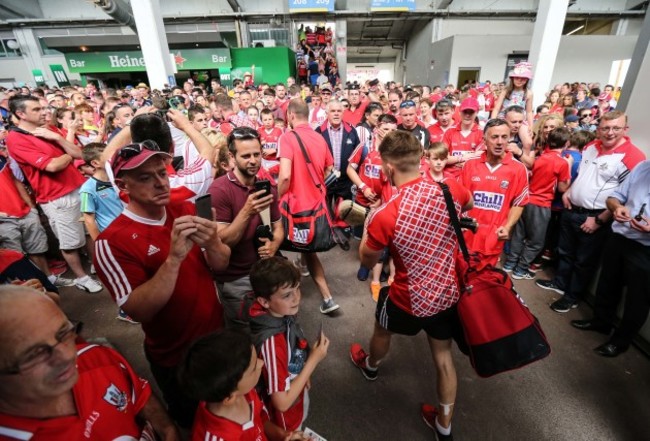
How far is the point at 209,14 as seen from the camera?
18.5 meters

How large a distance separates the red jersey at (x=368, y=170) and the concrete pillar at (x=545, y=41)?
952cm

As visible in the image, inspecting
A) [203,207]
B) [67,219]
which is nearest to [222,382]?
[203,207]

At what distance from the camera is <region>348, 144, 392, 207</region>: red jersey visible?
3.89 meters

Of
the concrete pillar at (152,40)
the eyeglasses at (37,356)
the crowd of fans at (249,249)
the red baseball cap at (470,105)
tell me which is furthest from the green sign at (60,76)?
the eyeglasses at (37,356)

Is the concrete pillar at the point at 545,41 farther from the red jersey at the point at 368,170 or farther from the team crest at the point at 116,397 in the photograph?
the team crest at the point at 116,397

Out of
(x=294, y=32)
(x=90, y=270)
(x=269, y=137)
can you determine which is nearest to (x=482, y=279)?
(x=269, y=137)

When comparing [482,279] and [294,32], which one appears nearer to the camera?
[482,279]

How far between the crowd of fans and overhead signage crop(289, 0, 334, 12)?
1506 centimetres

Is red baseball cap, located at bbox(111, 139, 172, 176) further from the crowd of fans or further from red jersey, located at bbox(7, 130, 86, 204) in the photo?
red jersey, located at bbox(7, 130, 86, 204)

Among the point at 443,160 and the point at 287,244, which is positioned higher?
the point at 443,160

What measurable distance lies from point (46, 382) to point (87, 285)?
396 cm

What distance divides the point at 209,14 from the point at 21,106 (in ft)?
62.6

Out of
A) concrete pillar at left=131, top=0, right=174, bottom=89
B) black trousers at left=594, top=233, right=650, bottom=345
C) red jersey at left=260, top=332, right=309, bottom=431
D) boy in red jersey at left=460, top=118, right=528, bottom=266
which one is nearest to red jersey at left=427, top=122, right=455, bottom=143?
boy in red jersey at left=460, top=118, right=528, bottom=266

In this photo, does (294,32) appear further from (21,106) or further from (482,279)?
(482,279)
